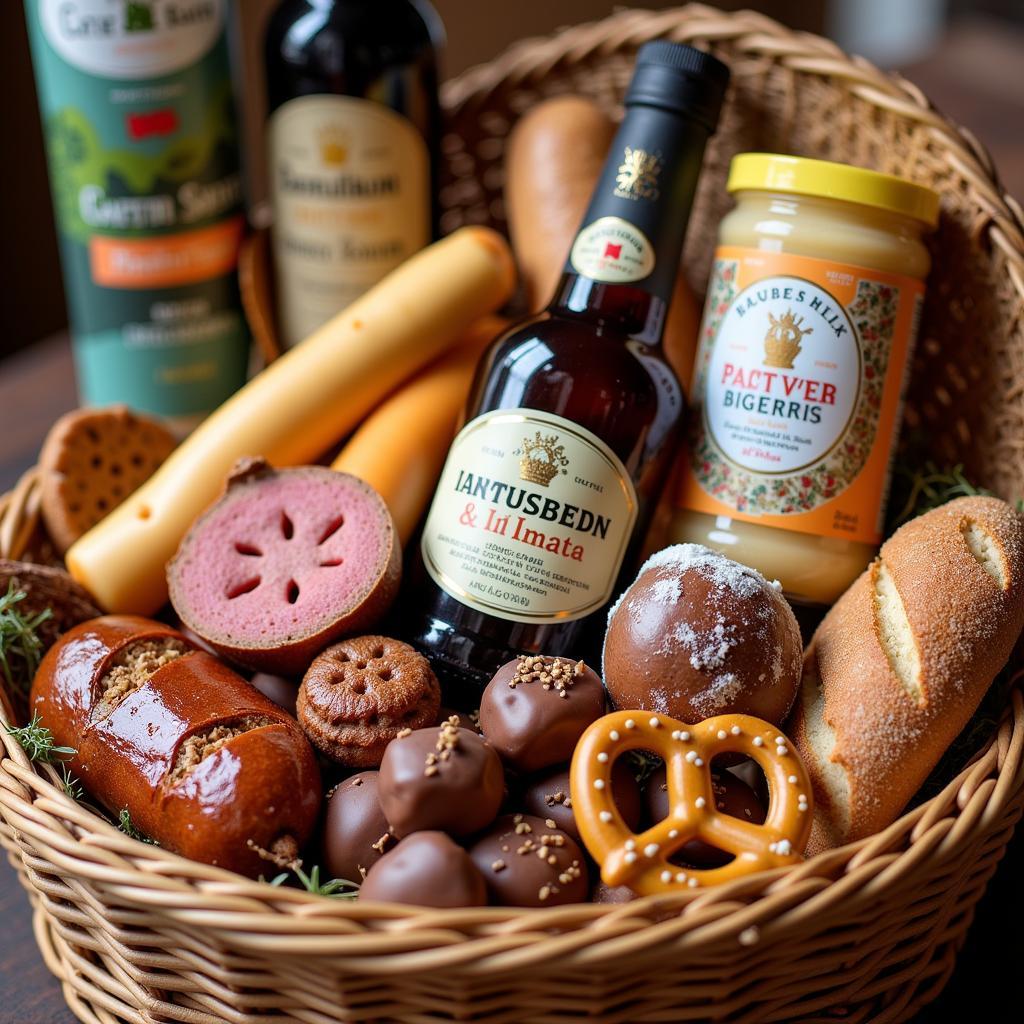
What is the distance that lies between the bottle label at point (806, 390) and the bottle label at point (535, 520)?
0.12m

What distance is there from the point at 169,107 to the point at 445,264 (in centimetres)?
39

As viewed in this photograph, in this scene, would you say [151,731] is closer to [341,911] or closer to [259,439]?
[341,911]

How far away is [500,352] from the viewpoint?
3.41ft

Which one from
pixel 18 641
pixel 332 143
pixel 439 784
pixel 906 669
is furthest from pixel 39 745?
pixel 332 143

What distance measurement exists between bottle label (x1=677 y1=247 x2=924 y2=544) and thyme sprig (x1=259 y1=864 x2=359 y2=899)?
472mm

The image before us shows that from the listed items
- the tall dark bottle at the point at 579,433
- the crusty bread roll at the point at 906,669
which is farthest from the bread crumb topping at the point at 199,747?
the crusty bread roll at the point at 906,669

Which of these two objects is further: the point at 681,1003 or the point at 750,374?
the point at 750,374

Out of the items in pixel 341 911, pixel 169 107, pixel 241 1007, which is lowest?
pixel 241 1007

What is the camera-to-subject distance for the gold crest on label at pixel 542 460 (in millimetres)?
950

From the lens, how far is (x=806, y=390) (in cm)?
99

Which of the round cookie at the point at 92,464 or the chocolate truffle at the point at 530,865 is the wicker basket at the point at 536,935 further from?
the round cookie at the point at 92,464

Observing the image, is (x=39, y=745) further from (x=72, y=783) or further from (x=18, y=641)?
(x=18, y=641)

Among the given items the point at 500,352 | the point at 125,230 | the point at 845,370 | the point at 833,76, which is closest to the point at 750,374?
the point at 845,370

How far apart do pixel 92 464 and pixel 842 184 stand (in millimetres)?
821
